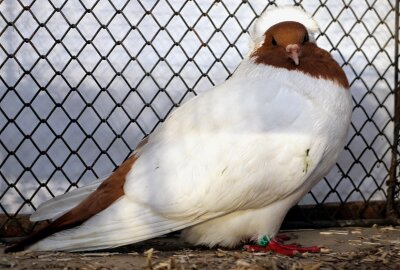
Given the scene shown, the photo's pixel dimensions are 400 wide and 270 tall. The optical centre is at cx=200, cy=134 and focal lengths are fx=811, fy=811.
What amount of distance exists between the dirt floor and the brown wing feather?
66mm

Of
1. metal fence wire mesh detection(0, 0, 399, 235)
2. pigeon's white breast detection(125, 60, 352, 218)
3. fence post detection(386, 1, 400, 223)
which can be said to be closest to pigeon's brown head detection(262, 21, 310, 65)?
pigeon's white breast detection(125, 60, 352, 218)

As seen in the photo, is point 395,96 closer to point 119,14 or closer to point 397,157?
point 397,157

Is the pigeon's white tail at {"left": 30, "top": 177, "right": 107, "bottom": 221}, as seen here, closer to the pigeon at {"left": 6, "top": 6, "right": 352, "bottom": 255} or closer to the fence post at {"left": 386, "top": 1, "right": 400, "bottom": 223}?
the pigeon at {"left": 6, "top": 6, "right": 352, "bottom": 255}

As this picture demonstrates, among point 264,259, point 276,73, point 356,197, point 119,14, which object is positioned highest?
point 119,14

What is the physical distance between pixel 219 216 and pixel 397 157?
1489mm

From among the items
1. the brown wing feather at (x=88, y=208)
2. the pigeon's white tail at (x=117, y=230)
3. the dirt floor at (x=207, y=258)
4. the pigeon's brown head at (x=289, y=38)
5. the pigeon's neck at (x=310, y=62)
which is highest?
the pigeon's brown head at (x=289, y=38)

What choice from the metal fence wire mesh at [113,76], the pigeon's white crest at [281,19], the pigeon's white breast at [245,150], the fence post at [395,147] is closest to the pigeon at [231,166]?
the pigeon's white breast at [245,150]

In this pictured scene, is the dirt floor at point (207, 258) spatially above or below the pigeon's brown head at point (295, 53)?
below

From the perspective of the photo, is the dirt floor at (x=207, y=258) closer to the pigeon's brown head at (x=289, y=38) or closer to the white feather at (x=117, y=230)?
the white feather at (x=117, y=230)

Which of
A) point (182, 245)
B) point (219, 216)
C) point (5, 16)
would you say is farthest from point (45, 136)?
point (219, 216)

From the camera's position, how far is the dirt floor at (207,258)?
2.82 m

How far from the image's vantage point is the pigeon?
2.95 meters

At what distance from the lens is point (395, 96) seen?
405cm

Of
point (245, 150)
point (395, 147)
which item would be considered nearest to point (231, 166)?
point (245, 150)
